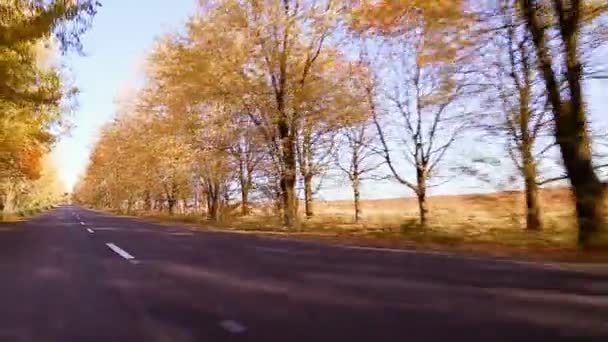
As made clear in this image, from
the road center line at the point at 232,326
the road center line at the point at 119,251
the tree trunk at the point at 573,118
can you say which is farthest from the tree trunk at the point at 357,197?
the road center line at the point at 232,326

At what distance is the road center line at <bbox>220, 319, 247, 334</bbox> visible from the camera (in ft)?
16.2

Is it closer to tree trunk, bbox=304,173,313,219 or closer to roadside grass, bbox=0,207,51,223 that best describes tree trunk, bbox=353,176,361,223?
tree trunk, bbox=304,173,313,219

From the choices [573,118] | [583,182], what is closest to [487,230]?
[583,182]

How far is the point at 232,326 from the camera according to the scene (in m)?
5.11

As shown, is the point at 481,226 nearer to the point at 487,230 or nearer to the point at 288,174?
the point at 487,230

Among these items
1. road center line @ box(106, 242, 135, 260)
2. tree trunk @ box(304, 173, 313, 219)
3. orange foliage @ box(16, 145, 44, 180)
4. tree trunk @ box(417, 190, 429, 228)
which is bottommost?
road center line @ box(106, 242, 135, 260)

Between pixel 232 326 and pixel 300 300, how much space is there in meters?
1.31

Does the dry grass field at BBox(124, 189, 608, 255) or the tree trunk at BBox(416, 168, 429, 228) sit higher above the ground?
the tree trunk at BBox(416, 168, 429, 228)

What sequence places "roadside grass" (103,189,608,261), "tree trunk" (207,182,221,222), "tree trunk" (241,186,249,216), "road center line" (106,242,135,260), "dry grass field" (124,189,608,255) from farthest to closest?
1. "tree trunk" (207,182,221,222)
2. "tree trunk" (241,186,249,216)
3. "dry grass field" (124,189,608,255)
4. "roadside grass" (103,189,608,261)
5. "road center line" (106,242,135,260)

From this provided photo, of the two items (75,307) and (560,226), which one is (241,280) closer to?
(75,307)

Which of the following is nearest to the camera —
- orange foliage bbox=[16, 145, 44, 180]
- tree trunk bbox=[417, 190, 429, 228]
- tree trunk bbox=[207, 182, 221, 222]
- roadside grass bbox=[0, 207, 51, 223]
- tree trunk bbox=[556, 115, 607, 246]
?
tree trunk bbox=[556, 115, 607, 246]

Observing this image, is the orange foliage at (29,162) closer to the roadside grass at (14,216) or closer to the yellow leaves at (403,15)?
the roadside grass at (14,216)

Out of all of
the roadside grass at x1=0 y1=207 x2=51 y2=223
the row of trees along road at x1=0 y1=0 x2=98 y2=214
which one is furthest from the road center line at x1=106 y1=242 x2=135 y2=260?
the roadside grass at x1=0 y1=207 x2=51 y2=223

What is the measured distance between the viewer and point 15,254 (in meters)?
13.0
